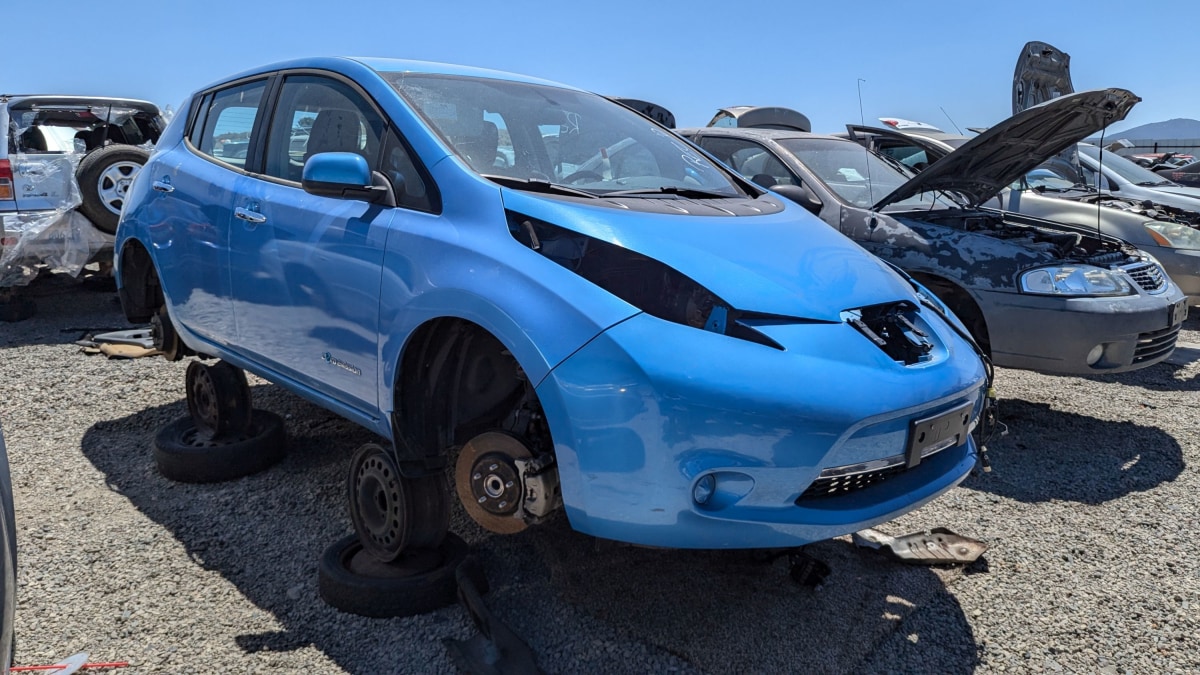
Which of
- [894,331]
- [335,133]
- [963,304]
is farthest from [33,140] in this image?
[894,331]

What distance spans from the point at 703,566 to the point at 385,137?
1.92m

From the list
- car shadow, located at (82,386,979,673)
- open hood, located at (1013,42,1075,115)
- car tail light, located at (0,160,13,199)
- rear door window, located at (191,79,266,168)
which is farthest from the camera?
open hood, located at (1013,42,1075,115)

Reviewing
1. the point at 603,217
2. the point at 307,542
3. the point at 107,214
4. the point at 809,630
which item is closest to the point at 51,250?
the point at 107,214

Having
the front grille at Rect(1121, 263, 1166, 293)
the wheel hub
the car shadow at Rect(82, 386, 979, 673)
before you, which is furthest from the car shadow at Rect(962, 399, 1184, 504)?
the wheel hub

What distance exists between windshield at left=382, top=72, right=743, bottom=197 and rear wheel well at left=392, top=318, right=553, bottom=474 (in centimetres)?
54

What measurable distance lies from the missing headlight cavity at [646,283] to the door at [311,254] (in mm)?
706

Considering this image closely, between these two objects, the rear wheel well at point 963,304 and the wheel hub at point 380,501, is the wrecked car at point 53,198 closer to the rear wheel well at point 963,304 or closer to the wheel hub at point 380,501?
the wheel hub at point 380,501

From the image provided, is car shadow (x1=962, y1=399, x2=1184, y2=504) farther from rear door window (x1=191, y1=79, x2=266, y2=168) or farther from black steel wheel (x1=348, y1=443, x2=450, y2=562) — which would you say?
rear door window (x1=191, y1=79, x2=266, y2=168)

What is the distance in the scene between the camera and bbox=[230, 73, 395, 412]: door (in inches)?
112

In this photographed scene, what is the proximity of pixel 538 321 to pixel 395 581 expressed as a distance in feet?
3.55

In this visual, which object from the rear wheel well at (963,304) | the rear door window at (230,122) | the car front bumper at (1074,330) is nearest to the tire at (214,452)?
the rear door window at (230,122)

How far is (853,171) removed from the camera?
5.84 m

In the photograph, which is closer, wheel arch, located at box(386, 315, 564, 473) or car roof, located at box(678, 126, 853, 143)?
wheel arch, located at box(386, 315, 564, 473)

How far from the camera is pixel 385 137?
2957 mm
